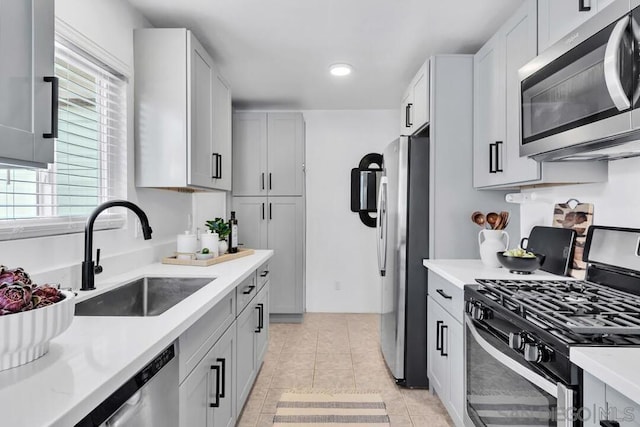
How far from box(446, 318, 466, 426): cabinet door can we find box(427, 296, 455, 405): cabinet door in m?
0.06

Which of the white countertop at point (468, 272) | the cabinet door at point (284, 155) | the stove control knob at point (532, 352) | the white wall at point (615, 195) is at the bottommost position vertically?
the stove control knob at point (532, 352)

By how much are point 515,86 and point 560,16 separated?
413mm

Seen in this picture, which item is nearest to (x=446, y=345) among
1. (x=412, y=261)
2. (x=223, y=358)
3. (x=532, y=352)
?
(x=412, y=261)

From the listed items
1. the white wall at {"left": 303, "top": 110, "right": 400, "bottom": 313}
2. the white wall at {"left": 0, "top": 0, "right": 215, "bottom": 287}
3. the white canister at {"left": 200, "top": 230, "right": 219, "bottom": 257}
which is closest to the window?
the white wall at {"left": 0, "top": 0, "right": 215, "bottom": 287}

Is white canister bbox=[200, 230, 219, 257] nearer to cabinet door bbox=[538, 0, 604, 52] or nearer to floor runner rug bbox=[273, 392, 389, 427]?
floor runner rug bbox=[273, 392, 389, 427]

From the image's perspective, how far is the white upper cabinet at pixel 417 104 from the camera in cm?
260

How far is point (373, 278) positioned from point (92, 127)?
331 cm

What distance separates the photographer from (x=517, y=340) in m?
1.24

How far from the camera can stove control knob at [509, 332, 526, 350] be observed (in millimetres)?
1227

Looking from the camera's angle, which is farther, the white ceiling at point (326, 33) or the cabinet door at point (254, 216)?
the cabinet door at point (254, 216)

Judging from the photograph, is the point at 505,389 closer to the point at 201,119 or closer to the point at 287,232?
the point at 201,119

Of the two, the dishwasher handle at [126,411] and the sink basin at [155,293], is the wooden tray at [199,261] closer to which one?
the sink basin at [155,293]

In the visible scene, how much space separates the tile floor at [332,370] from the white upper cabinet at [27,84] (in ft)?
6.09

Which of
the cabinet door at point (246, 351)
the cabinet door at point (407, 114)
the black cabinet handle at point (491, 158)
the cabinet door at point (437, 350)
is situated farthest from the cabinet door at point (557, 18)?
the cabinet door at point (246, 351)
